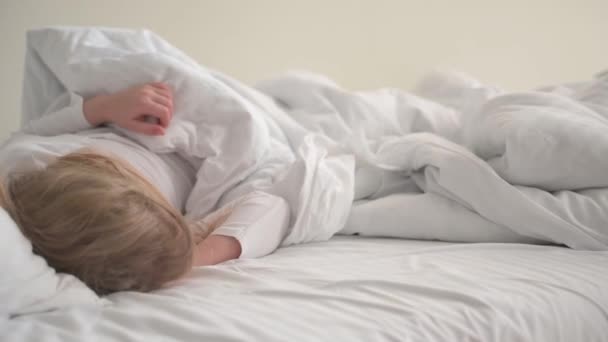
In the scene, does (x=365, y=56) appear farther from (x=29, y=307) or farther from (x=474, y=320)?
(x=29, y=307)

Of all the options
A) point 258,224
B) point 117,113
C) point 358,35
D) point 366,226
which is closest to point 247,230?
point 258,224

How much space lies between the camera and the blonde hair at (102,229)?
23.5 inches

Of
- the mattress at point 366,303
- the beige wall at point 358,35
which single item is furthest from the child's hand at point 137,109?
the beige wall at point 358,35

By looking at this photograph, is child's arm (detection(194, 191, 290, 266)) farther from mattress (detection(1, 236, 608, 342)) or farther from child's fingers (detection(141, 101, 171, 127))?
child's fingers (detection(141, 101, 171, 127))

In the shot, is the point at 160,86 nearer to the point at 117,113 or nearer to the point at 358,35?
the point at 117,113

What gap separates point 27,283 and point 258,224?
1.06ft

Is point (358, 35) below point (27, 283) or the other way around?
the other way around

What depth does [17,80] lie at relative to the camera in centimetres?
137

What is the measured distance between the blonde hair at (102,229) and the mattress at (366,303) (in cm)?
3

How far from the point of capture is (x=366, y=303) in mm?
600

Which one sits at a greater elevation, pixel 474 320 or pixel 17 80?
pixel 474 320

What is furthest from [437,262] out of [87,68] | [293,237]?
[87,68]

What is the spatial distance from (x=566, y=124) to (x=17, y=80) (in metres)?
1.19

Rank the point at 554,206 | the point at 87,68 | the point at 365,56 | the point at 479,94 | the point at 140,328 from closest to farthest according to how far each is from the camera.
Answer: the point at 140,328
the point at 554,206
the point at 87,68
the point at 479,94
the point at 365,56
